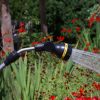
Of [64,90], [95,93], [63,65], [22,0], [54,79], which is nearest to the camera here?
[95,93]

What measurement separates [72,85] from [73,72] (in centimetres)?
65

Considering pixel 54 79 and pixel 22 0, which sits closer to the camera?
pixel 54 79

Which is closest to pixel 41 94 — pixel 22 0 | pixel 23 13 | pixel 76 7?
pixel 76 7

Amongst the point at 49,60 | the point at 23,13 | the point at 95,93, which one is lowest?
the point at 23,13

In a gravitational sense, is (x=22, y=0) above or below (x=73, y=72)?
below

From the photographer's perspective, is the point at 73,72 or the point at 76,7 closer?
the point at 73,72

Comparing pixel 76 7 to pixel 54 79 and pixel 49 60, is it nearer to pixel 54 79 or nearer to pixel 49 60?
pixel 49 60

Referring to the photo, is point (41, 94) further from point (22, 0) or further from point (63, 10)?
point (22, 0)

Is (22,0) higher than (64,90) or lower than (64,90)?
lower

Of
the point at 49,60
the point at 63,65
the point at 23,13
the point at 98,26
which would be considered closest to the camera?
the point at 63,65

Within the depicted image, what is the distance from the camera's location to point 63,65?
17.4 ft

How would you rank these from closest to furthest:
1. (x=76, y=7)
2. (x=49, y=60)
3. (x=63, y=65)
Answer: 1. (x=63, y=65)
2. (x=49, y=60)
3. (x=76, y=7)

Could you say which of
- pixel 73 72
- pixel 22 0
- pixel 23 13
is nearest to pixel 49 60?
pixel 73 72

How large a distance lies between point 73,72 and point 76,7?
13.4 metres
